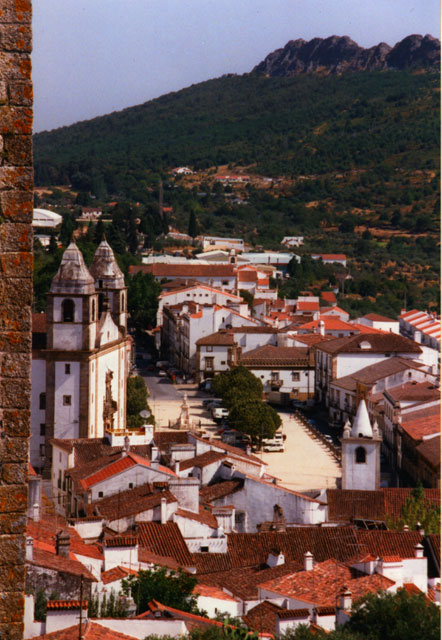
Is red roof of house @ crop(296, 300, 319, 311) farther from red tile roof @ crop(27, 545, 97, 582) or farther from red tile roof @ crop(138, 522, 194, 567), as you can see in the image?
red tile roof @ crop(27, 545, 97, 582)

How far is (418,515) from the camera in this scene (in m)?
20.0

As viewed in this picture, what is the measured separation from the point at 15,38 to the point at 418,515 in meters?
17.7

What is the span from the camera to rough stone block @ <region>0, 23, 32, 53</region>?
3.10 m

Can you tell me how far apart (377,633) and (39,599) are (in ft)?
10.00

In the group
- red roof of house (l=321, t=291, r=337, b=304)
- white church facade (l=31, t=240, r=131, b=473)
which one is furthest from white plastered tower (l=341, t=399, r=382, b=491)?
red roof of house (l=321, t=291, r=337, b=304)

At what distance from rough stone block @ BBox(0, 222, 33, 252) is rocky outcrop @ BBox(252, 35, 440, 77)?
478 ft

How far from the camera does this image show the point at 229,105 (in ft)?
507

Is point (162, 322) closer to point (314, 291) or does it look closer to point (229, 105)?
point (314, 291)

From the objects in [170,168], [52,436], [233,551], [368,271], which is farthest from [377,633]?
[170,168]

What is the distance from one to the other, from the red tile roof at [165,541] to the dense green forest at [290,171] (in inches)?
1461

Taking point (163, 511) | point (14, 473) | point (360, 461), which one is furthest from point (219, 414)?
point (14, 473)

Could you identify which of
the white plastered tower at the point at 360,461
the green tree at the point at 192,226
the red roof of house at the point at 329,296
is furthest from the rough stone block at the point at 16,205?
the green tree at the point at 192,226

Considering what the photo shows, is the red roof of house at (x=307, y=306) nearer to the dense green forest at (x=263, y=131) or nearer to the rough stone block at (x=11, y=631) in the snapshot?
the dense green forest at (x=263, y=131)

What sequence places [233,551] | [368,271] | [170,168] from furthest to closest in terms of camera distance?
[170,168]
[368,271]
[233,551]
